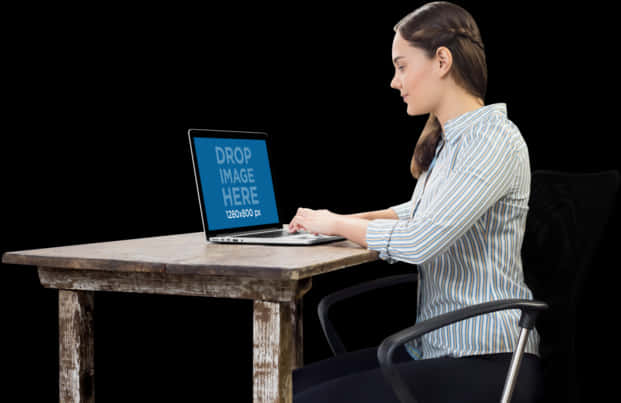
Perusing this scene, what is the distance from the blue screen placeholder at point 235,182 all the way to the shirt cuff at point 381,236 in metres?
0.67

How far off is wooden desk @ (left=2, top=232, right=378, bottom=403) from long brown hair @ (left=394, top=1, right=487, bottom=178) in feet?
1.96

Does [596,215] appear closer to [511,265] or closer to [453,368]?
[511,265]

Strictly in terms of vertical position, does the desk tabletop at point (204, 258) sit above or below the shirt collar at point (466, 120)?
below

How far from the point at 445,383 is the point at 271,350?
47cm

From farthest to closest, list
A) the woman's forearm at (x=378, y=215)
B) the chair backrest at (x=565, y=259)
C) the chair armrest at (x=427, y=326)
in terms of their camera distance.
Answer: the woman's forearm at (x=378, y=215) < the chair backrest at (x=565, y=259) < the chair armrest at (x=427, y=326)

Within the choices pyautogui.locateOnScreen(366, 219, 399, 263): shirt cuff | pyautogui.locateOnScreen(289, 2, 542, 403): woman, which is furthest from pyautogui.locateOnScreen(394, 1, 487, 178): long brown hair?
pyautogui.locateOnScreen(366, 219, 399, 263): shirt cuff

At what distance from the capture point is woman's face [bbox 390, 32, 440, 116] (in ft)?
7.18

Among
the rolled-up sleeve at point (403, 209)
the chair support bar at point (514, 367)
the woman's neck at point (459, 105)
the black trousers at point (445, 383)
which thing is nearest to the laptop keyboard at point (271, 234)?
the rolled-up sleeve at point (403, 209)

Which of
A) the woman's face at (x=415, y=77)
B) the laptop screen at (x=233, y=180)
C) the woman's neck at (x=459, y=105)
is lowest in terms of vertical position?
the laptop screen at (x=233, y=180)

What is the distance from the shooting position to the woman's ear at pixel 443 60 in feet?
7.05

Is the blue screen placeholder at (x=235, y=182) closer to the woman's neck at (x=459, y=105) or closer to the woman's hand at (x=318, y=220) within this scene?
the woman's hand at (x=318, y=220)

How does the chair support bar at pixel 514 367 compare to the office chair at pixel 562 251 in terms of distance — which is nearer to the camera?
the chair support bar at pixel 514 367

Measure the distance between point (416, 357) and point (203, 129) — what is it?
1.06 meters

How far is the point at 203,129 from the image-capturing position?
259 centimetres
